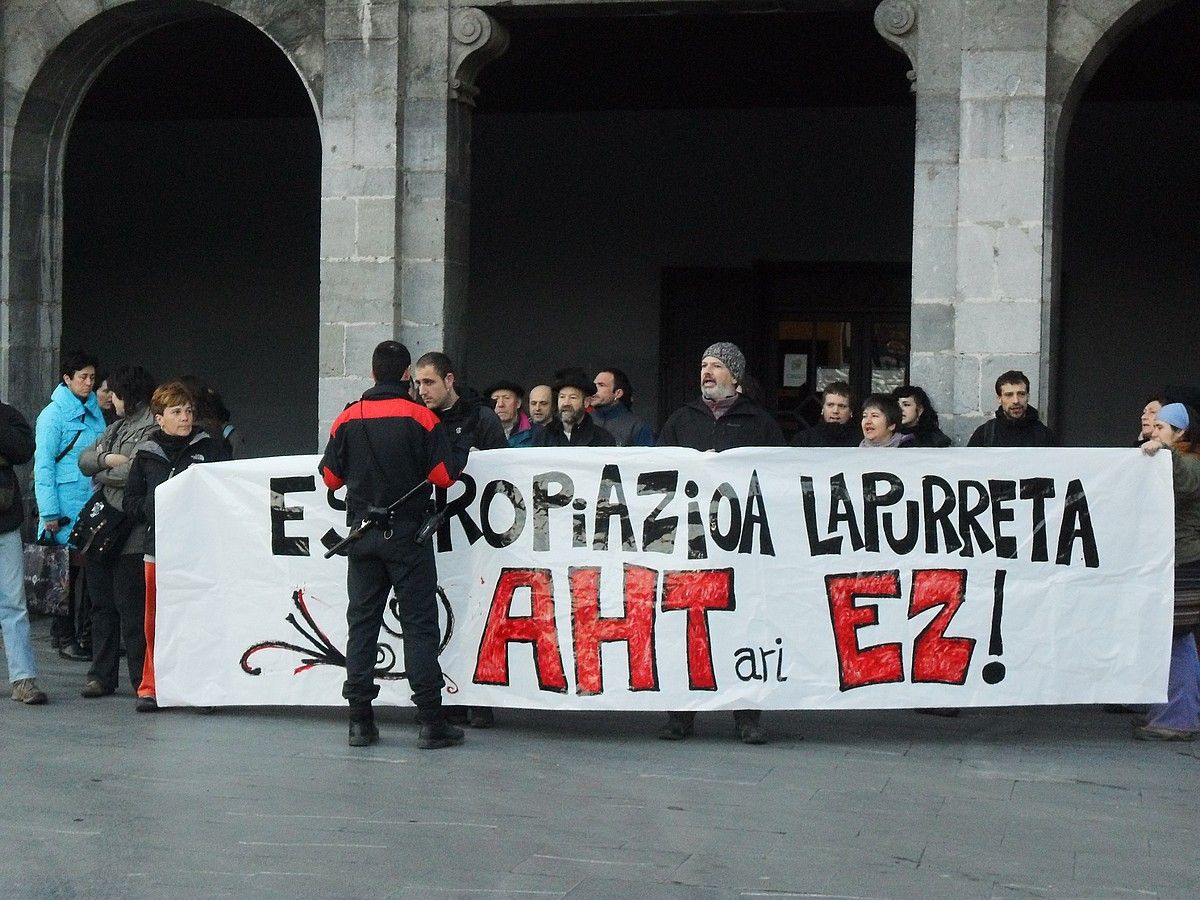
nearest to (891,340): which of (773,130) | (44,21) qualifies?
(773,130)

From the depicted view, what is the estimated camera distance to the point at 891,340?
17047 mm

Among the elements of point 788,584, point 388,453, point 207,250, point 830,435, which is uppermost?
point 207,250

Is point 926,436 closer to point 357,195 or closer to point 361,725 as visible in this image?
point 361,725

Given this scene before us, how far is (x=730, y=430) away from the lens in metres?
8.45

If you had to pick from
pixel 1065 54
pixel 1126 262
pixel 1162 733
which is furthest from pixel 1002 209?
pixel 1126 262

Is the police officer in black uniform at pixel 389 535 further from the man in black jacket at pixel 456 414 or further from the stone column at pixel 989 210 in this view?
the stone column at pixel 989 210

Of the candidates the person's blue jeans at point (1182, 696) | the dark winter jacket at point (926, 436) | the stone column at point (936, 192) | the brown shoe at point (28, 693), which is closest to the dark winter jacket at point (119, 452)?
the brown shoe at point (28, 693)

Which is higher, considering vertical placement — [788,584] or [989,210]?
[989,210]

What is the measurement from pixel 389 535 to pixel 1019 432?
3812 millimetres

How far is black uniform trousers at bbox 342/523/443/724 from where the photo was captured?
786cm

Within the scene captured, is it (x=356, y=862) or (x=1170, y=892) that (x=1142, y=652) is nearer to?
(x=1170, y=892)

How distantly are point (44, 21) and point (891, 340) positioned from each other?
8481mm

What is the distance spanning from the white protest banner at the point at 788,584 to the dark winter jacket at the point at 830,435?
148 cm

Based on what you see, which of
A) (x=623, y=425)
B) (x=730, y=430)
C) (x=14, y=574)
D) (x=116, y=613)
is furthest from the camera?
(x=623, y=425)
